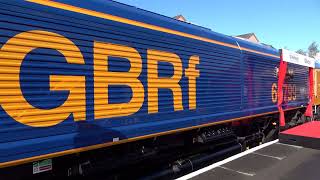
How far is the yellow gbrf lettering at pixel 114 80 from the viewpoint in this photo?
420 cm

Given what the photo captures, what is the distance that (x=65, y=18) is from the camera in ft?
12.5

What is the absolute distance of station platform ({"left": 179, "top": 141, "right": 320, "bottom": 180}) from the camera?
5137 millimetres

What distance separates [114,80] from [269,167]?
3.14 metres

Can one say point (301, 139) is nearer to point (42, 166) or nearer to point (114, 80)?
point (114, 80)

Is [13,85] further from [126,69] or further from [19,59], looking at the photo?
[126,69]

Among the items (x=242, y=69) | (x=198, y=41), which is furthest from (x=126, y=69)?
(x=242, y=69)

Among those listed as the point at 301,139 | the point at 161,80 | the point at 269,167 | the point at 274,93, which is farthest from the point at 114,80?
the point at 274,93

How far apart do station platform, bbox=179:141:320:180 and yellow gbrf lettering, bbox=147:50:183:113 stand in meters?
1.19

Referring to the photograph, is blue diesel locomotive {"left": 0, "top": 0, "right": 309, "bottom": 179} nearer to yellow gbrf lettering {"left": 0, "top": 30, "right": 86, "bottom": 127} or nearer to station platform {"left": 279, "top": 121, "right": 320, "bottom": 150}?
yellow gbrf lettering {"left": 0, "top": 30, "right": 86, "bottom": 127}

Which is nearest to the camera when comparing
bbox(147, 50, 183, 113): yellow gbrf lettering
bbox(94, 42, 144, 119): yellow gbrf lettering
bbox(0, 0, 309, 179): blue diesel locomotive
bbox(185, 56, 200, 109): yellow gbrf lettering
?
bbox(0, 0, 309, 179): blue diesel locomotive

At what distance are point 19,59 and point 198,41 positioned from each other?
383 cm

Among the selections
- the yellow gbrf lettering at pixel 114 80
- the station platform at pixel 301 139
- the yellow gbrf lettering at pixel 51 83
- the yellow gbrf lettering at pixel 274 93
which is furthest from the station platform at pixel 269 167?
the yellow gbrf lettering at pixel 274 93

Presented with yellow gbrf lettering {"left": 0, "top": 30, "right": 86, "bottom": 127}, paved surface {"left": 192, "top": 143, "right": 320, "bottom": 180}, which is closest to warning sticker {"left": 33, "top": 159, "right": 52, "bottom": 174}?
yellow gbrf lettering {"left": 0, "top": 30, "right": 86, "bottom": 127}

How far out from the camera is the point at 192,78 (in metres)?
6.16
